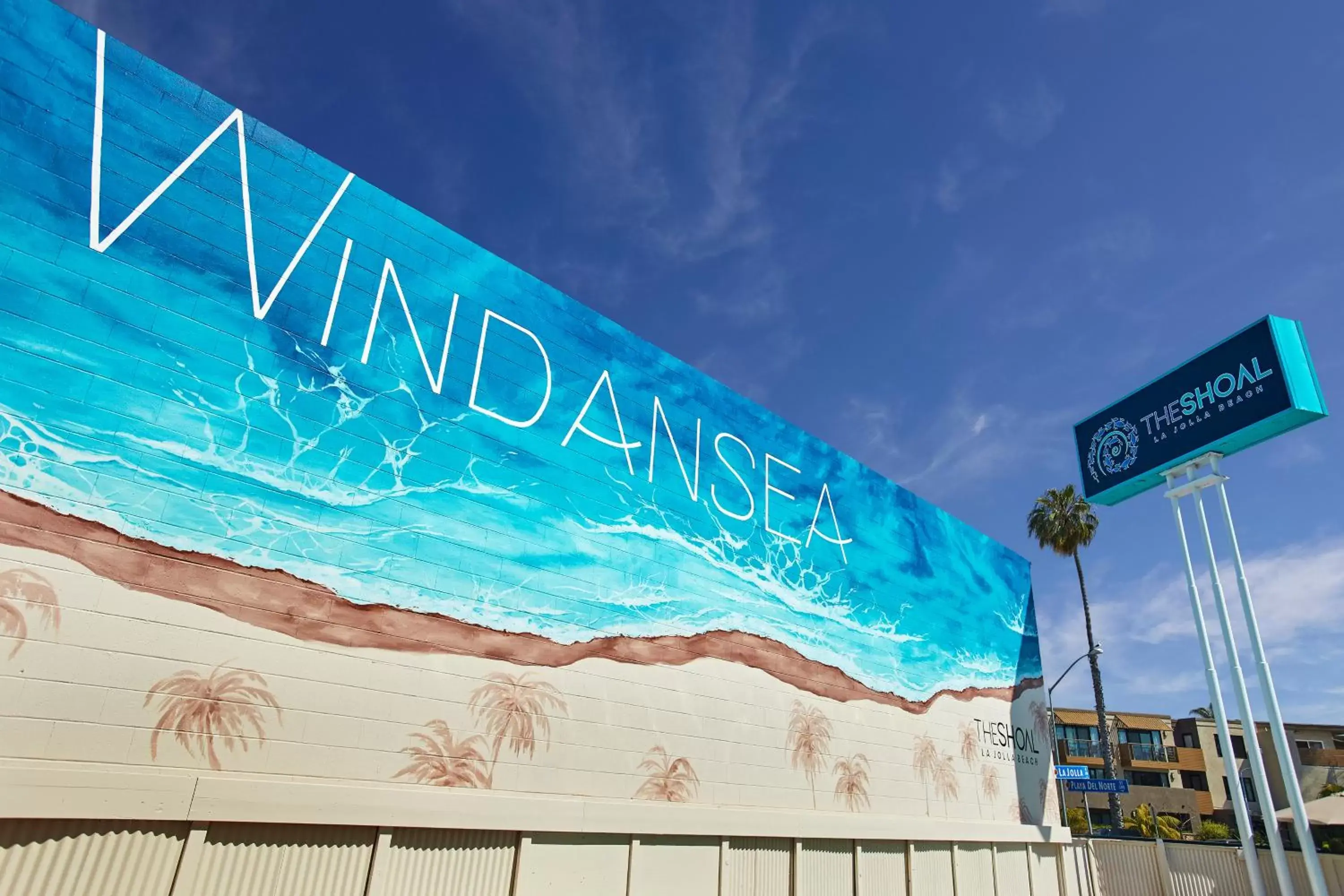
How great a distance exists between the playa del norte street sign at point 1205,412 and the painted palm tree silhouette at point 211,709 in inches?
963

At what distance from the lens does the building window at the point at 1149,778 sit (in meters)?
59.7

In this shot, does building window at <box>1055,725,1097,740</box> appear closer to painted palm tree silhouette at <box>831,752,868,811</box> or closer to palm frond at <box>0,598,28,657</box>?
painted palm tree silhouette at <box>831,752,868,811</box>

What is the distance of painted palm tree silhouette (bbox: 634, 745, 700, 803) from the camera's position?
1404cm

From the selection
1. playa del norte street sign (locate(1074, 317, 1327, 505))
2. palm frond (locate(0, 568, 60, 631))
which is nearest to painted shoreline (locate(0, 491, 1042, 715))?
palm frond (locate(0, 568, 60, 631))

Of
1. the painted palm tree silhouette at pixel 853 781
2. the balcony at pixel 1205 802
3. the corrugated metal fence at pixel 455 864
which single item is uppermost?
the balcony at pixel 1205 802

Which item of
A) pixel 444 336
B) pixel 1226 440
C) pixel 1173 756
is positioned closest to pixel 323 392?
pixel 444 336

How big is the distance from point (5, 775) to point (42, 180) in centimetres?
647

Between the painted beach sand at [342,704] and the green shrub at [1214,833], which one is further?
the green shrub at [1214,833]

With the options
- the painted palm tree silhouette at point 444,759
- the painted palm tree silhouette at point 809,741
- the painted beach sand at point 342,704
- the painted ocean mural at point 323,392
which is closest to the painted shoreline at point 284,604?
the painted beach sand at point 342,704

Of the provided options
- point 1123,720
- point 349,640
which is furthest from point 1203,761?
point 349,640

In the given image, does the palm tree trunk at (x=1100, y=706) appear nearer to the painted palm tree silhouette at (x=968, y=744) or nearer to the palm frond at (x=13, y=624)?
the painted palm tree silhouette at (x=968, y=744)

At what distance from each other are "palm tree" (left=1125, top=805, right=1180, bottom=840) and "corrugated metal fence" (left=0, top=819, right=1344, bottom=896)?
31.1 metres

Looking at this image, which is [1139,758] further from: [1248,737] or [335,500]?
[335,500]

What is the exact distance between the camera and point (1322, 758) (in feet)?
182
